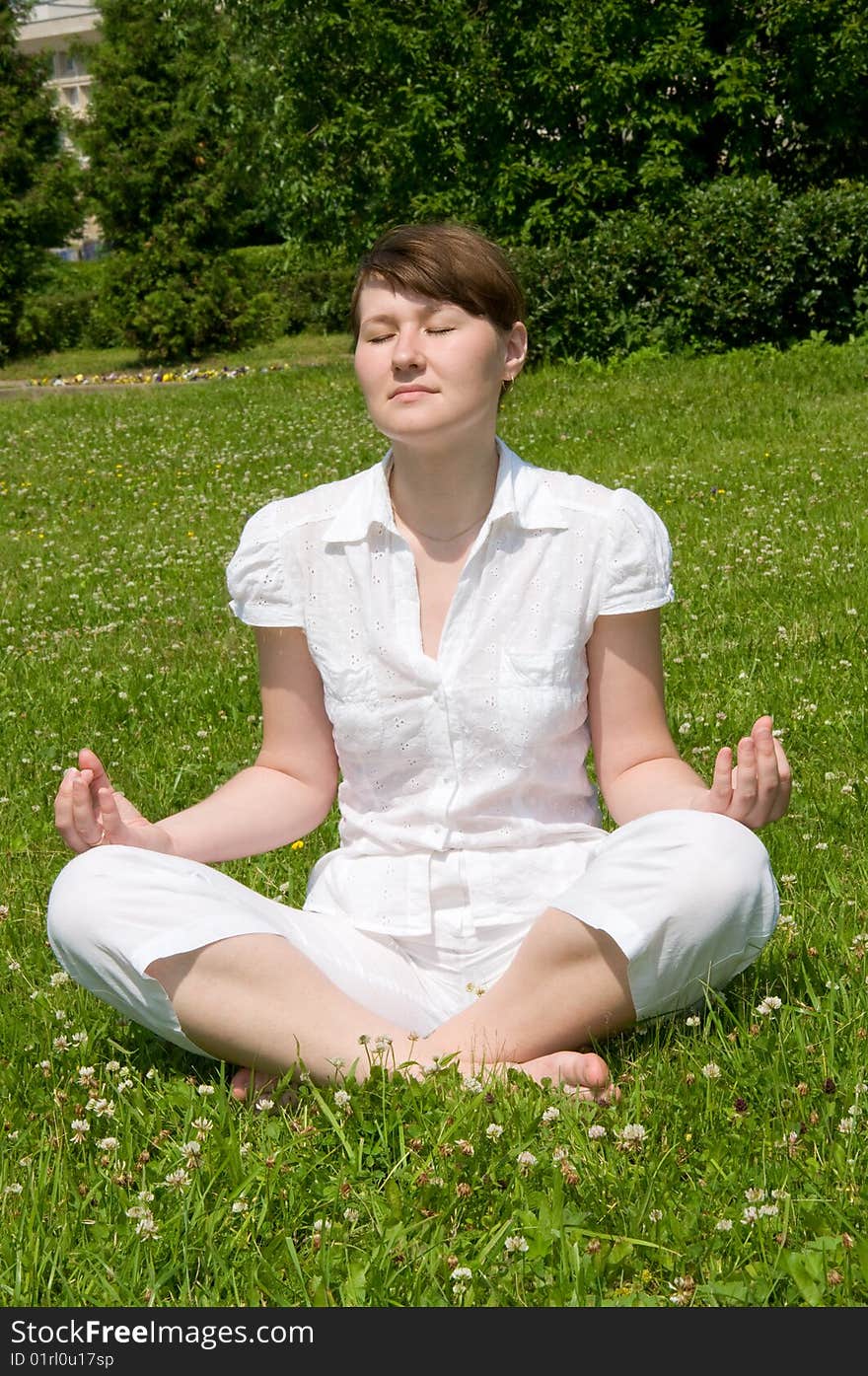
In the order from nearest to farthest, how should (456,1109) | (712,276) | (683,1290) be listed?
(683,1290) < (456,1109) < (712,276)

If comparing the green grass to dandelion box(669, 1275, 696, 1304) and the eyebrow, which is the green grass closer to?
dandelion box(669, 1275, 696, 1304)

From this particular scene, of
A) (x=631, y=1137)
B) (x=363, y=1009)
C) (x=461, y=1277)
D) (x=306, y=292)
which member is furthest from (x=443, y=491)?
(x=306, y=292)

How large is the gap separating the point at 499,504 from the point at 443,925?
99cm

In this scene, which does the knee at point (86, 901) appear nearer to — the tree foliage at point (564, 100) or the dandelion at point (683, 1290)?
the dandelion at point (683, 1290)

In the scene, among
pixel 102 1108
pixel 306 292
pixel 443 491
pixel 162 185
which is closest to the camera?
pixel 102 1108

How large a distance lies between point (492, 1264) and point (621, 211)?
17865 millimetres

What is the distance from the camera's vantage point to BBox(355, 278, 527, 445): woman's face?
338 centimetres

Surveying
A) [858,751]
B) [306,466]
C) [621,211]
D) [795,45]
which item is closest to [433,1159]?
[858,751]

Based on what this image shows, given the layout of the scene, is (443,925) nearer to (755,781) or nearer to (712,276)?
(755,781)

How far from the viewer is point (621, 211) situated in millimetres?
18953

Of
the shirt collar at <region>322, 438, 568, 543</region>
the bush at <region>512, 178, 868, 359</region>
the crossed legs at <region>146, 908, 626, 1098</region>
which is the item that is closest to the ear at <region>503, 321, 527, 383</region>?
the shirt collar at <region>322, 438, 568, 543</region>

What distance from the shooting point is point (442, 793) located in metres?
3.52

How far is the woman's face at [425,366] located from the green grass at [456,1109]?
1.41 meters

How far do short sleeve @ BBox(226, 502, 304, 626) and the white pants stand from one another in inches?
26.6
